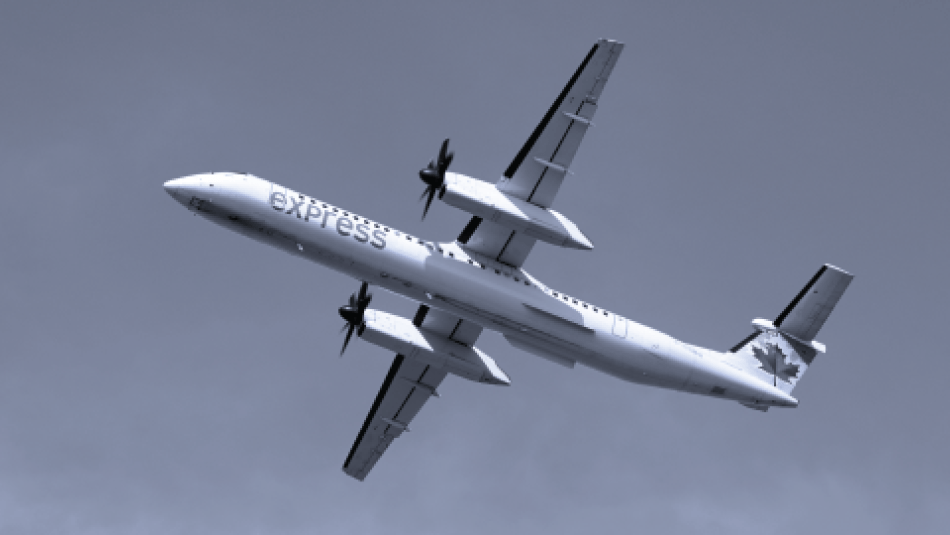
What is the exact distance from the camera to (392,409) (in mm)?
45375

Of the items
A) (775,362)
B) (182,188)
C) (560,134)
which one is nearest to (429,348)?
(560,134)

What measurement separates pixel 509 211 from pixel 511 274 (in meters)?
2.87

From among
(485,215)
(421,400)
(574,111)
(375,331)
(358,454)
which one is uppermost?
(574,111)

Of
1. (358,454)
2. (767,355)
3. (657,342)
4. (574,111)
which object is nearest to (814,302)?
(767,355)

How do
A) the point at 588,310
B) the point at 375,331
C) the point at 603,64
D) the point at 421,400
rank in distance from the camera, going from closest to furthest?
the point at 603,64
the point at 588,310
the point at 375,331
the point at 421,400

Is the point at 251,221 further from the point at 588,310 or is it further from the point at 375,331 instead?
the point at 588,310

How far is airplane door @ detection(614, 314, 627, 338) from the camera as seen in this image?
38.8 m

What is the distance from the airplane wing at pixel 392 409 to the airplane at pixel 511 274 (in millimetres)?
2275

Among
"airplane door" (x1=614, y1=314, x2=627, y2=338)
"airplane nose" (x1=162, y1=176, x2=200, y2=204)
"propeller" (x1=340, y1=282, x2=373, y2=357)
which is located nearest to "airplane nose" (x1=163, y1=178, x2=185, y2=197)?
"airplane nose" (x1=162, y1=176, x2=200, y2=204)

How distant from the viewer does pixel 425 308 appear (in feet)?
140

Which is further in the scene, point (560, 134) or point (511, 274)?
point (511, 274)

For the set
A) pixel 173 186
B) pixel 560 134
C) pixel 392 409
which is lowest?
pixel 392 409

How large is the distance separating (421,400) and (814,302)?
53.9 feet

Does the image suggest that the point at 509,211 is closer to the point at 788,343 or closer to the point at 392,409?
the point at 392,409
